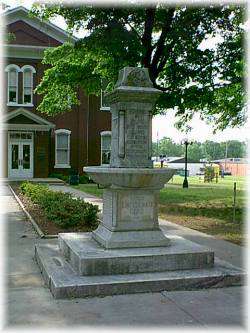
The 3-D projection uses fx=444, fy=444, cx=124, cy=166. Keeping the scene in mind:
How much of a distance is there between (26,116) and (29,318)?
26.7m

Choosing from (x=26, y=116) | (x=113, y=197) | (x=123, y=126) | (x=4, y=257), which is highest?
(x=26, y=116)

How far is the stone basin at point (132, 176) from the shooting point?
695 cm

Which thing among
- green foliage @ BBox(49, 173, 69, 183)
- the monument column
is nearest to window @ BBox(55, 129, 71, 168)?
green foliage @ BBox(49, 173, 69, 183)

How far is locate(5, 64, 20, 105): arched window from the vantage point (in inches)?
1263

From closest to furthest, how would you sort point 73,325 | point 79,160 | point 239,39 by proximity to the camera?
point 73,325 → point 239,39 → point 79,160

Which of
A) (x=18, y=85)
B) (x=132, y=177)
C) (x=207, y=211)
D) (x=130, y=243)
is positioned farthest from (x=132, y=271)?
(x=18, y=85)

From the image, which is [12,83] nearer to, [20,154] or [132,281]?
[20,154]

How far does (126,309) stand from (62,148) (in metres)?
28.5

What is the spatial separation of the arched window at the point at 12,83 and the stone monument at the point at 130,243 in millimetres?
26002

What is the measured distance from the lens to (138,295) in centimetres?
Result: 618

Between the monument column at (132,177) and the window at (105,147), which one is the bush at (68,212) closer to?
the monument column at (132,177)

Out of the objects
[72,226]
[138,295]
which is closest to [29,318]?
[138,295]

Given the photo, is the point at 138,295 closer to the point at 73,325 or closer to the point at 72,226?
the point at 73,325

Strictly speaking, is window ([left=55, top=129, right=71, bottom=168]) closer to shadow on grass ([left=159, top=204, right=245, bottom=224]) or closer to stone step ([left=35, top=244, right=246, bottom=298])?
shadow on grass ([left=159, top=204, right=245, bottom=224])
